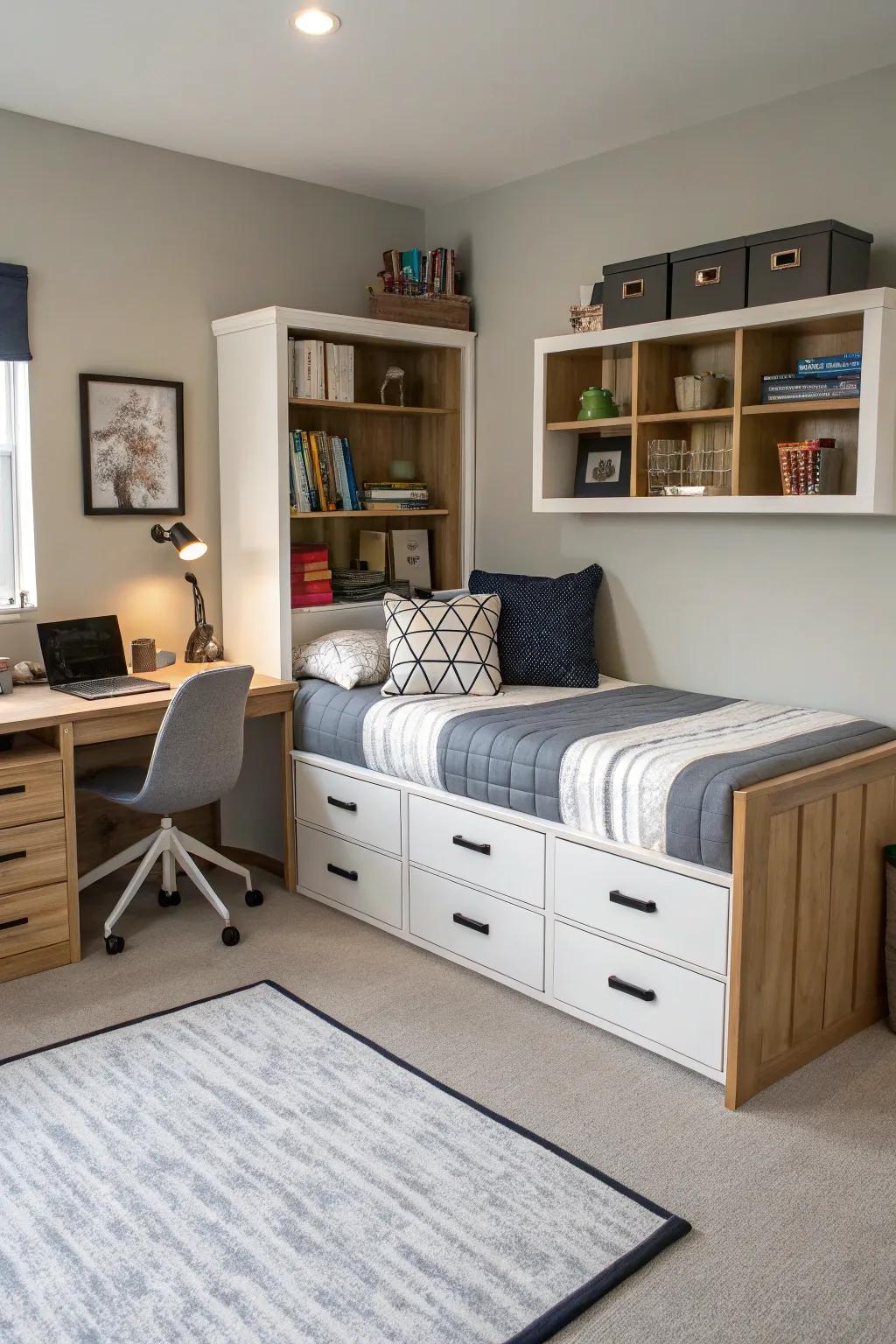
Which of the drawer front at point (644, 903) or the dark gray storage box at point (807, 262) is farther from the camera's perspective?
the dark gray storage box at point (807, 262)

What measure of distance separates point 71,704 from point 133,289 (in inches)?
57.9

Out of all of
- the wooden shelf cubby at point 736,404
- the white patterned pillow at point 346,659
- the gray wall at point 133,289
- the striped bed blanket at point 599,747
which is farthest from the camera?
the white patterned pillow at point 346,659

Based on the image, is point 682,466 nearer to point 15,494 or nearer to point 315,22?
point 315,22

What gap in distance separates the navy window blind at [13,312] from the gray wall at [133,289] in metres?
0.06

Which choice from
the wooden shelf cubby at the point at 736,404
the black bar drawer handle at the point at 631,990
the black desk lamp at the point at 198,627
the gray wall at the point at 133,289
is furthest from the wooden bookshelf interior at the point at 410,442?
the black bar drawer handle at the point at 631,990

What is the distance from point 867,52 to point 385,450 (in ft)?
7.15

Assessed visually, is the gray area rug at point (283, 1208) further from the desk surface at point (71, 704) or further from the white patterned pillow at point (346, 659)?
the white patterned pillow at point (346, 659)

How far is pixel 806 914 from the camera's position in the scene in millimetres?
2691

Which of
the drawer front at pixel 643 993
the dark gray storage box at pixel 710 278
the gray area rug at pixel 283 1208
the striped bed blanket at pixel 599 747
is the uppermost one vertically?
the dark gray storage box at pixel 710 278

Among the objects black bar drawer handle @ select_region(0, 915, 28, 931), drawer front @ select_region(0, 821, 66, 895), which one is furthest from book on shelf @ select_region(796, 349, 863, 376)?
black bar drawer handle @ select_region(0, 915, 28, 931)

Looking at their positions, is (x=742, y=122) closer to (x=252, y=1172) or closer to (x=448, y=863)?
(x=448, y=863)

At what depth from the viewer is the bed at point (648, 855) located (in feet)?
8.46

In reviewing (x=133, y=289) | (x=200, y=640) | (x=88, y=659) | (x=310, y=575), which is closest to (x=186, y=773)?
(x=88, y=659)

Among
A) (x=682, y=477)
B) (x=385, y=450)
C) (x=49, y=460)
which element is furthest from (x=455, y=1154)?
(x=385, y=450)
